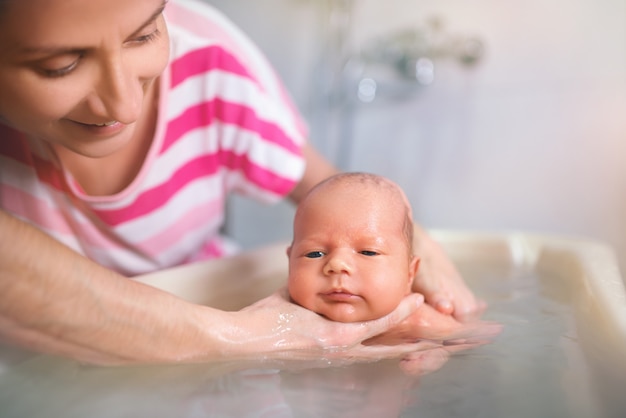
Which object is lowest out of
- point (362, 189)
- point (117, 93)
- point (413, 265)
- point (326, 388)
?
point (326, 388)

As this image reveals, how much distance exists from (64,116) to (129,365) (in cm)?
33

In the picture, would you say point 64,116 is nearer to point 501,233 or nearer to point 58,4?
point 58,4

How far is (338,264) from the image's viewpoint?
3.32 feet

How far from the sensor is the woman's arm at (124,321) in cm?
81

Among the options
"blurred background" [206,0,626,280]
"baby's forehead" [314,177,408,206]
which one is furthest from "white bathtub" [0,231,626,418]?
"blurred background" [206,0,626,280]

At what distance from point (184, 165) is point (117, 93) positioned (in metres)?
0.53

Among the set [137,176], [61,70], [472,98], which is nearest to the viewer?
[61,70]

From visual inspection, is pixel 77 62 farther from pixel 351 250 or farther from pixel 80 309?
pixel 351 250

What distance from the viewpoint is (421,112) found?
2.45m

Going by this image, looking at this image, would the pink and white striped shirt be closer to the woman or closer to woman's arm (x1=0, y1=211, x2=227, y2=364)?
the woman

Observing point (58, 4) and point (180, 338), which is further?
point (180, 338)

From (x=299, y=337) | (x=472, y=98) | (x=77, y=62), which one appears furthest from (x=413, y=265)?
(x=472, y=98)

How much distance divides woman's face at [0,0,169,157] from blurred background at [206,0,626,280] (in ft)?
4.60

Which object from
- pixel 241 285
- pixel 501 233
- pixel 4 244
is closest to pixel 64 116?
pixel 4 244
